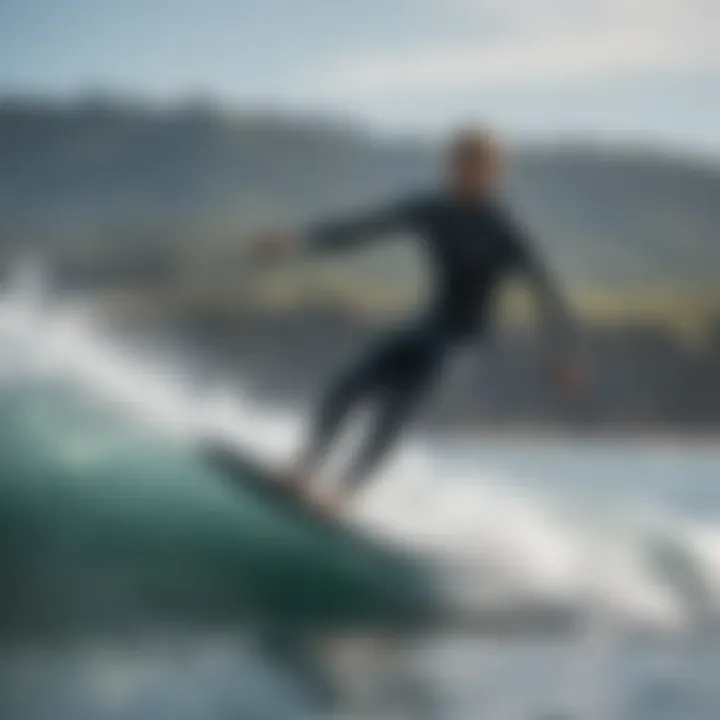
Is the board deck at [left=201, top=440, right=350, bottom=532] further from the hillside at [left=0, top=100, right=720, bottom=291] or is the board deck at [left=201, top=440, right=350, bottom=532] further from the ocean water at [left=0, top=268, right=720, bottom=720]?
the hillside at [left=0, top=100, right=720, bottom=291]

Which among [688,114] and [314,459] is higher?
[688,114]

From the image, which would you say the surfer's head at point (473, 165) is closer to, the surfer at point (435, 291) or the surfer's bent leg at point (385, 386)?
the surfer at point (435, 291)

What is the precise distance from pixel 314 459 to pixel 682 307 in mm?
513

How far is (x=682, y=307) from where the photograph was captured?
184 centimetres

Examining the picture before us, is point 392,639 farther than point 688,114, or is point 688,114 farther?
point 688,114

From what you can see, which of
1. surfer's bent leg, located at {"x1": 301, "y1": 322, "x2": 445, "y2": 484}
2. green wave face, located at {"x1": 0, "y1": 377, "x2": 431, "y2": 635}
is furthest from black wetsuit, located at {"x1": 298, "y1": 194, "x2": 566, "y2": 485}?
green wave face, located at {"x1": 0, "y1": 377, "x2": 431, "y2": 635}

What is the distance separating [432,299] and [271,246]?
21 cm

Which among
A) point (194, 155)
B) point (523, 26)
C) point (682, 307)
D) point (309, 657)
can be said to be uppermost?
point (523, 26)

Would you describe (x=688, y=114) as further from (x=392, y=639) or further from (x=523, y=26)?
(x=392, y=639)

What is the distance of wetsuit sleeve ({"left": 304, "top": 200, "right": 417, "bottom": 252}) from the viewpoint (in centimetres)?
178

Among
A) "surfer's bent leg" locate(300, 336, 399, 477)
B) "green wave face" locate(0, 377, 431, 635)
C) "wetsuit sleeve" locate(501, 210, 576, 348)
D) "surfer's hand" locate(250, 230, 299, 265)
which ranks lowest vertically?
"green wave face" locate(0, 377, 431, 635)

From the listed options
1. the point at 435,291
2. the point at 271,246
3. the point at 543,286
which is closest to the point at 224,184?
the point at 271,246

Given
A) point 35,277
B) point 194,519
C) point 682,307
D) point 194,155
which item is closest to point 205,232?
point 194,155

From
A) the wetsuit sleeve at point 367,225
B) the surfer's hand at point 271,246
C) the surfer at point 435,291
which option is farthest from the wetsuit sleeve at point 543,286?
the surfer's hand at point 271,246
